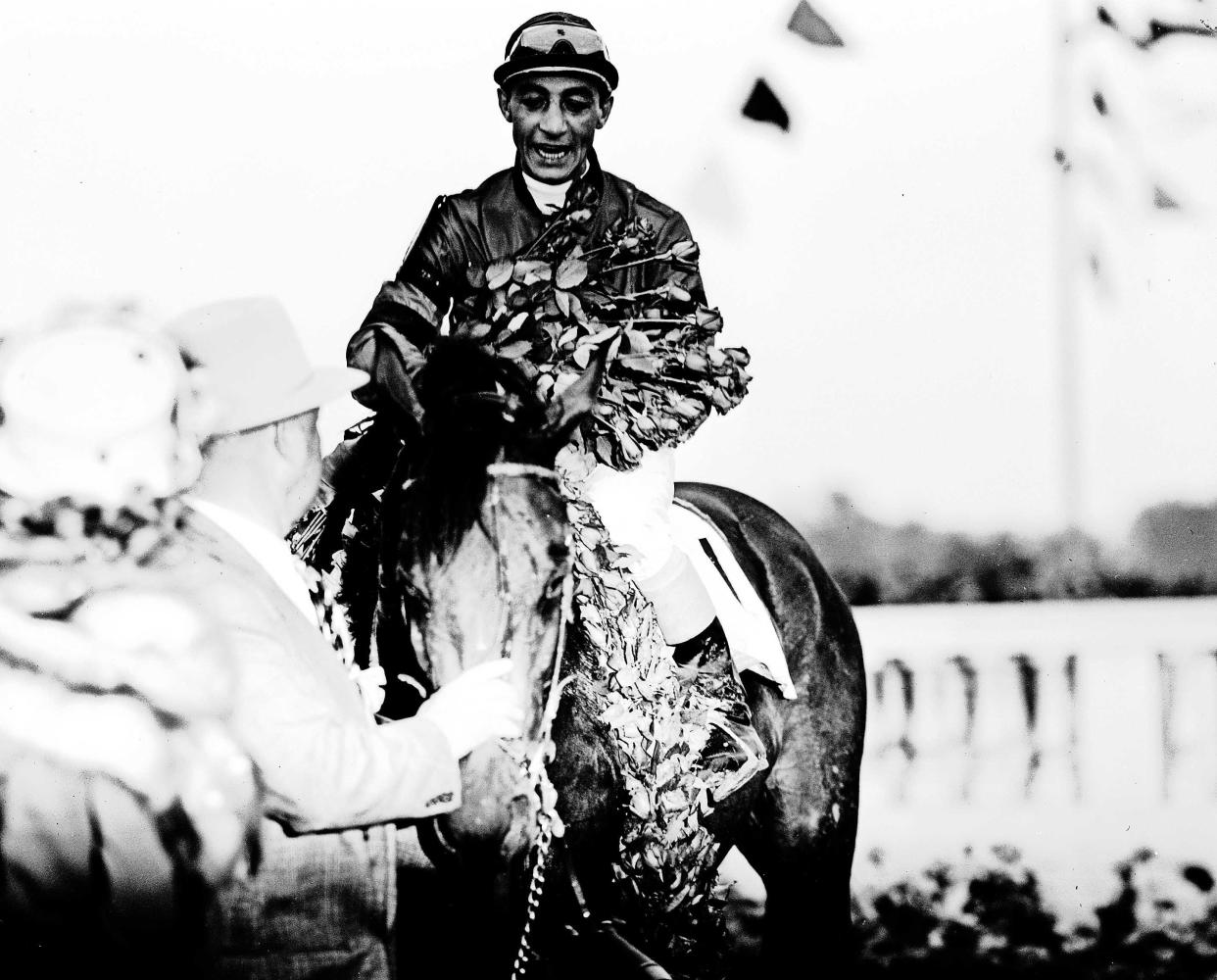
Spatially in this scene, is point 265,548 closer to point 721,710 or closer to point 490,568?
point 490,568

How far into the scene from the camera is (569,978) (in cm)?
274

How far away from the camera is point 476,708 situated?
2359mm

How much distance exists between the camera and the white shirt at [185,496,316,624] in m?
2.41

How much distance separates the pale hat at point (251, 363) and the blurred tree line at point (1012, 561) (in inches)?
158

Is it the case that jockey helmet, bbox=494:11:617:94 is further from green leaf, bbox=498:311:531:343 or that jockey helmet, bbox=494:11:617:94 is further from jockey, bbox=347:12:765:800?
green leaf, bbox=498:311:531:343

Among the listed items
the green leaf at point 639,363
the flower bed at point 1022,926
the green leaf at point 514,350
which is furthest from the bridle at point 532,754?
the flower bed at point 1022,926

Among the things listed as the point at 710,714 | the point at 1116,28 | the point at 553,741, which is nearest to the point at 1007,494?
the point at 1116,28

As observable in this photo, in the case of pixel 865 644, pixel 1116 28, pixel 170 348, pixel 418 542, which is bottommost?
pixel 865 644

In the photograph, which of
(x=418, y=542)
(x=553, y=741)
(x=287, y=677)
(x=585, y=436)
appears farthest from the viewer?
(x=585, y=436)

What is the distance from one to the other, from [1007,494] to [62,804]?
4.54m

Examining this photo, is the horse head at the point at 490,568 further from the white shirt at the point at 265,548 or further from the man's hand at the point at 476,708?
the white shirt at the point at 265,548

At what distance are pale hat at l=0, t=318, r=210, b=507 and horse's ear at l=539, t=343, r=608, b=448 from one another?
0.65 meters

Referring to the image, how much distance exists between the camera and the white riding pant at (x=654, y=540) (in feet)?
10.3

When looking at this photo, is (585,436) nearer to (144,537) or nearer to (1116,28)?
(144,537)
